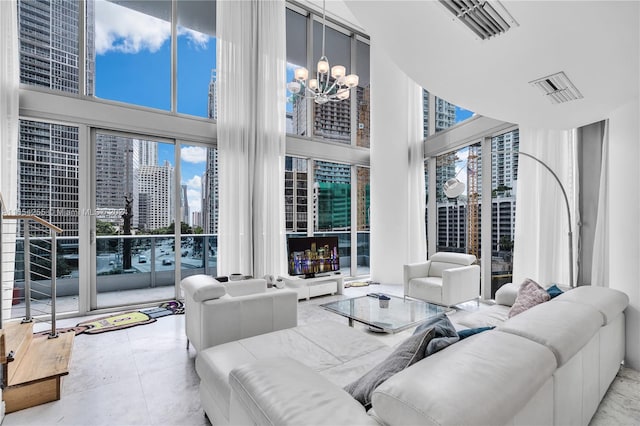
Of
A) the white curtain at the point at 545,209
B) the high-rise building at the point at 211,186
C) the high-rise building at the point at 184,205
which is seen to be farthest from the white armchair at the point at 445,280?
the high-rise building at the point at 184,205

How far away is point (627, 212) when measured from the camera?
2.42 meters

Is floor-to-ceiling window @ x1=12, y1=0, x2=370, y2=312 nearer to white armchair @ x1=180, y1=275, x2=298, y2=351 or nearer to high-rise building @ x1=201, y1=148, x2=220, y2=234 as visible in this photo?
high-rise building @ x1=201, y1=148, x2=220, y2=234

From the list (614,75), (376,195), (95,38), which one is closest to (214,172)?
(95,38)

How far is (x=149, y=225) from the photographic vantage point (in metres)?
4.50

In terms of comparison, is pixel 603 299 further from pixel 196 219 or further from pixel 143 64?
pixel 143 64

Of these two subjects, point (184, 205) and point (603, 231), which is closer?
point (603, 231)

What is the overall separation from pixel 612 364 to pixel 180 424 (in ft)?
9.41

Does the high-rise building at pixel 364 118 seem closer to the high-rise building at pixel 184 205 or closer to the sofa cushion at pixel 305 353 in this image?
the high-rise building at pixel 184 205

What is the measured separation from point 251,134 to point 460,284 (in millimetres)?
3818

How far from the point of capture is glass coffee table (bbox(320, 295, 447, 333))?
2.74 m

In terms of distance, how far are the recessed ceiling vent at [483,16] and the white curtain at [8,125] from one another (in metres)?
4.61

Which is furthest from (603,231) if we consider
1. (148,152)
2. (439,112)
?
(148,152)

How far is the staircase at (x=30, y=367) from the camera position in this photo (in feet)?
6.59

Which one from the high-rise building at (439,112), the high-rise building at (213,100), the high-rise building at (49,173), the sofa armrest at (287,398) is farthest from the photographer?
the high-rise building at (439,112)
